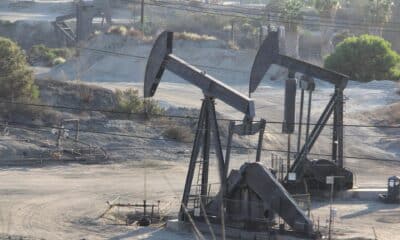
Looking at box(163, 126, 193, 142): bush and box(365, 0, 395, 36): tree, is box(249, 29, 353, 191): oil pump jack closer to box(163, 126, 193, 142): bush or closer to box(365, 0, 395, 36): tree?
box(163, 126, 193, 142): bush

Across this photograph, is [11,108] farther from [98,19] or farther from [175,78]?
[98,19]

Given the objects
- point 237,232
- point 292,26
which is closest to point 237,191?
point 237,232

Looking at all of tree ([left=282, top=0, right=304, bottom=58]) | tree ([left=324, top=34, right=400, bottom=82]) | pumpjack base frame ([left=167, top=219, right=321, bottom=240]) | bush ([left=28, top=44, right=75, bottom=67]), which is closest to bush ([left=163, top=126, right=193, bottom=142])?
pumpjack base frame ([left=167, top=219, right=321, bottom=240])

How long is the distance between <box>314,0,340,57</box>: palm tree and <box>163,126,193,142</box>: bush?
44.3 m

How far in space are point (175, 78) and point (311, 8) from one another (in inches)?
1738

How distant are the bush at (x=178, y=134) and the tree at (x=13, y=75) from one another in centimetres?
726

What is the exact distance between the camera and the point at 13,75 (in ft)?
171

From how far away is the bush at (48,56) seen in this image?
86812 mm

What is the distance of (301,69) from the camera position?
128ft

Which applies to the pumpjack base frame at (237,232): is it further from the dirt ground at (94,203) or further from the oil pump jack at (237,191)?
the dirt ground at (94,203)

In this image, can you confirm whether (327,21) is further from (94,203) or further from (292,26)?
(94,203)

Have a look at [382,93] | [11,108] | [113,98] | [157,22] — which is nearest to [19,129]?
[11,108]

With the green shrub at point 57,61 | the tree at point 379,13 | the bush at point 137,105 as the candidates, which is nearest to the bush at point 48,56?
the green shrub at point 57,61

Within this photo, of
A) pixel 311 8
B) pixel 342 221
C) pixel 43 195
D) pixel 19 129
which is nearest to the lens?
pixel 342 221
